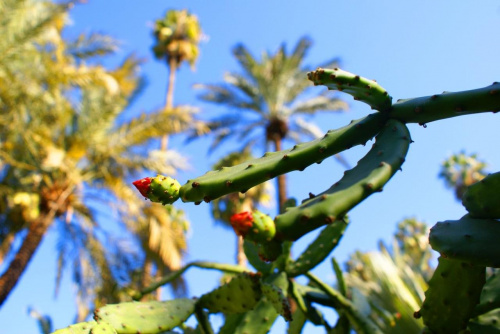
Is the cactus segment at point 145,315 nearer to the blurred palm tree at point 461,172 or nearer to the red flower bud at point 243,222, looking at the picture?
the red flower bud at point 243,222

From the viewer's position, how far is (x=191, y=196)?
4.48 feet

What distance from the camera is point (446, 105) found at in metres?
1.63

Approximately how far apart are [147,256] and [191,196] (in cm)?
1059

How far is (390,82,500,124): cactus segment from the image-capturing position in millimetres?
1562

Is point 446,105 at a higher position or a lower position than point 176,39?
lower

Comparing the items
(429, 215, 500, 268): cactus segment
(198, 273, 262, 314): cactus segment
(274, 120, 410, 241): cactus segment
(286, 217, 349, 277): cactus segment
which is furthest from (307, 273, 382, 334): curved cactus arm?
(274, 120, 410, 241): cactus segment

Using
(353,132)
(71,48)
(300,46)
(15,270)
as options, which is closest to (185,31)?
(300,46)

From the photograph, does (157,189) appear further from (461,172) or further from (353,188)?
(461,172)

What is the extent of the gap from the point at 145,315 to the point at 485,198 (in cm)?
156

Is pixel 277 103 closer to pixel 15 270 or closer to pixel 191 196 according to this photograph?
pixel 15 270

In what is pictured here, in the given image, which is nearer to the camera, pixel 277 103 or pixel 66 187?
pixel 66 187

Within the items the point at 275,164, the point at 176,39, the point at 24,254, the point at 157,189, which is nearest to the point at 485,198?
the point at 275,164

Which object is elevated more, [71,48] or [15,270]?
[71,48]

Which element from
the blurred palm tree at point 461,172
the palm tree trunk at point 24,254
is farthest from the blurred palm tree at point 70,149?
the blurred palm tree at point 461,172
